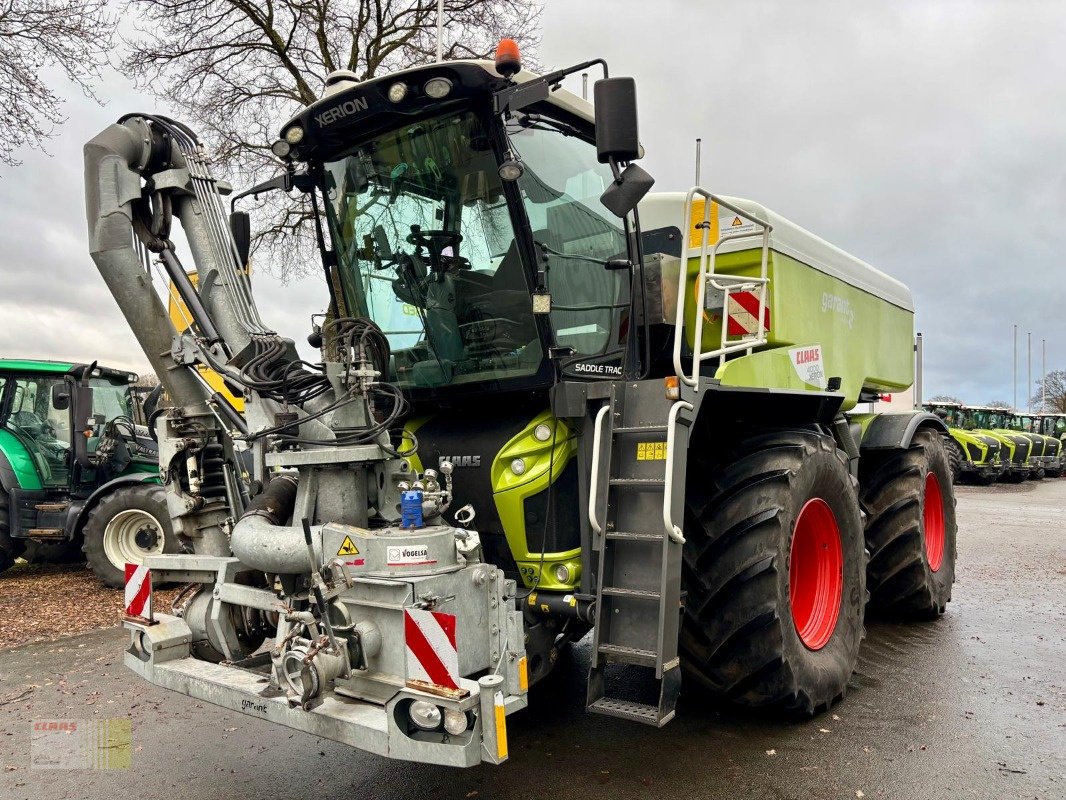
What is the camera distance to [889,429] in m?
6.20

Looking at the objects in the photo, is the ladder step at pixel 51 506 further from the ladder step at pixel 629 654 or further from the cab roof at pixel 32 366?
the ladder step at pixel 629 654

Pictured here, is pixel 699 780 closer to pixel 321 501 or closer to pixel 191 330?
pixel 321 501

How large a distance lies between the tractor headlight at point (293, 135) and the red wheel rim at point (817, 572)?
3.29 meters

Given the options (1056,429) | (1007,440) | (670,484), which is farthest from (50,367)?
(1056,429)

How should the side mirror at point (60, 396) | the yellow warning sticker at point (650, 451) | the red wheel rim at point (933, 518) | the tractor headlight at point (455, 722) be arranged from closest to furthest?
the tractor headlight at point (455, 722)
the yellow warning sticker at point (650, 451)
the red wheel rim at point (933, 518)
the side mirror at point (60, 396)

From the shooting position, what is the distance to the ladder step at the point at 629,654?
325cm

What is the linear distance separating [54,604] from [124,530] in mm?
995

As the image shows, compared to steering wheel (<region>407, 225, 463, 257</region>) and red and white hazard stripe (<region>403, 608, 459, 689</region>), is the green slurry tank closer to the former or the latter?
steering wheel (<region>407, 225, 463, 257</region>)

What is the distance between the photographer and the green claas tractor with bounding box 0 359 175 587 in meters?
8.40

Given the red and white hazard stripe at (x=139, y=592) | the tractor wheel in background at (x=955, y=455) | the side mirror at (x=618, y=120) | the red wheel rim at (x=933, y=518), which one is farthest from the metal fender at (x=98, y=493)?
the tractor wheel in background at (x=955, y=455)

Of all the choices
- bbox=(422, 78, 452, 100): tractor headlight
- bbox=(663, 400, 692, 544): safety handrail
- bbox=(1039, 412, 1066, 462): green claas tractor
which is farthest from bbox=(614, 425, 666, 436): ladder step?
bbox=(1039, 412, 1066, 462): green claas tractor

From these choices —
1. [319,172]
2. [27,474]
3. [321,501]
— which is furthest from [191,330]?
[27,474]

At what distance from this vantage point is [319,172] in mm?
4105

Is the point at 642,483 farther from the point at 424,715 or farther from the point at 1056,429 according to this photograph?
the point at 1056,429
